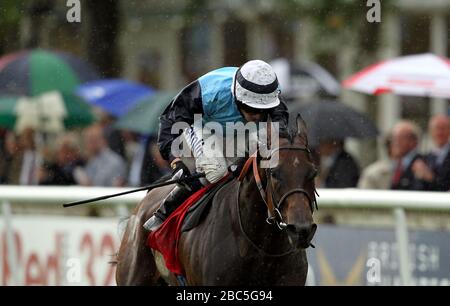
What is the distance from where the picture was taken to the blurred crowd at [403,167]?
990 centimetres

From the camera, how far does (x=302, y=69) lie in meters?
15.9

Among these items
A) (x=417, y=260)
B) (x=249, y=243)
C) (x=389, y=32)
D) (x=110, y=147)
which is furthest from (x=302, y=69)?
(x=249, y=243)

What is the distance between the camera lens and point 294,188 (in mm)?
6141

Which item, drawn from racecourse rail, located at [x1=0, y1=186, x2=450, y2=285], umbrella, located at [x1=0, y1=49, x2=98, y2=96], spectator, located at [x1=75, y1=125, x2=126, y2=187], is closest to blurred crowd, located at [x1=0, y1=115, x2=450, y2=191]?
spectator, located at [x1=75, y1=125, x2=126, y2=187]

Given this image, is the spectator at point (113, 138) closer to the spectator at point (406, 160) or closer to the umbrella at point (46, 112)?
the umbrella at point (46, 112)

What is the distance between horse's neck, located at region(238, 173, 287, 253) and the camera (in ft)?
21.5

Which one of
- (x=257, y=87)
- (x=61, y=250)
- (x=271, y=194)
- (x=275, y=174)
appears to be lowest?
(x=61, y=250)

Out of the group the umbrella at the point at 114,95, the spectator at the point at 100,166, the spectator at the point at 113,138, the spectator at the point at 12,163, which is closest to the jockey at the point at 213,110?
the spectator at the point at 100,166

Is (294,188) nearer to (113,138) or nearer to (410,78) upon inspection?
(410,78)

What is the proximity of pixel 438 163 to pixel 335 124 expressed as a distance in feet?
4.00

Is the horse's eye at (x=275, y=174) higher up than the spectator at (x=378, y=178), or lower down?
higher up

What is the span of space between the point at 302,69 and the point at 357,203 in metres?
7.26

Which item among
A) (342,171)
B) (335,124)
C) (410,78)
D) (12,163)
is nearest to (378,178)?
(342,171)

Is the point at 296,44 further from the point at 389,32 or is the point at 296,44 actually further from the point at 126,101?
the point at 126,101
